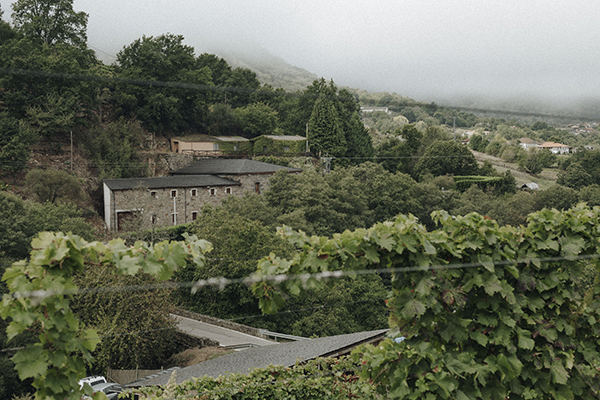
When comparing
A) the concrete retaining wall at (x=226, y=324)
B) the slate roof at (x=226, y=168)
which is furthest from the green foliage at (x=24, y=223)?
the slate roof at (x=226, y=168)

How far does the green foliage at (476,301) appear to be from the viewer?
3824 mm

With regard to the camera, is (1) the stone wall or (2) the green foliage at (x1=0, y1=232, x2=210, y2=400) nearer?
(2) the green foliage at (x1=0, y1=232, x2=210, y2=400)

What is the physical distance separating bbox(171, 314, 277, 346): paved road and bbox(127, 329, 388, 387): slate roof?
15.9ft

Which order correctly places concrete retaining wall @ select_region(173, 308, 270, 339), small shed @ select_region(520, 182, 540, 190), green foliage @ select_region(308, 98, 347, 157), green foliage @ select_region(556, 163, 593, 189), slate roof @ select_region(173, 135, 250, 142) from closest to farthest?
1. concrete retaining wall @ select_region(173, 308, 270, 339)
2. slate roof @ select_region(173, 135, 250, 142)
3. green foliage @ select_region(308, 98, 347, 157)
4. green foliage @ select_region(556, 163, 593, 189)
5. small shed @ select_region(520, 182, 540, 190)

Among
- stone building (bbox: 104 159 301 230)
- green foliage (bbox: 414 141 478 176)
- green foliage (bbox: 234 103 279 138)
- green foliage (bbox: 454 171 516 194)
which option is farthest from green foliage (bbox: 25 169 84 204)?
green foliage (bbox: 454 171 516 194)

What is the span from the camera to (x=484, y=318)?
4.13 metres

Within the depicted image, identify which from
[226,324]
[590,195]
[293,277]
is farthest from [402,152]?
[293,277]

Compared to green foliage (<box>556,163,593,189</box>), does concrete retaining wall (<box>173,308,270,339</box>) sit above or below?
below

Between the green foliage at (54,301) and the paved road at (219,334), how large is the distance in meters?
12.7

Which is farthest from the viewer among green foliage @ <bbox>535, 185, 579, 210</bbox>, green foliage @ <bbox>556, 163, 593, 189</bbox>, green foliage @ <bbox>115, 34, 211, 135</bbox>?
green foliage @ <bbox>556, 163, 593, 189</bbox>

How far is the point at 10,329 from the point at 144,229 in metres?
29.0

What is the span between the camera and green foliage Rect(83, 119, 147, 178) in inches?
1405

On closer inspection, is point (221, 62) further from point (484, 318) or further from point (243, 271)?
point (484, 318)

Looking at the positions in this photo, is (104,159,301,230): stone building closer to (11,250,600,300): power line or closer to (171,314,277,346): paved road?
(171,314,277,346): paved road
